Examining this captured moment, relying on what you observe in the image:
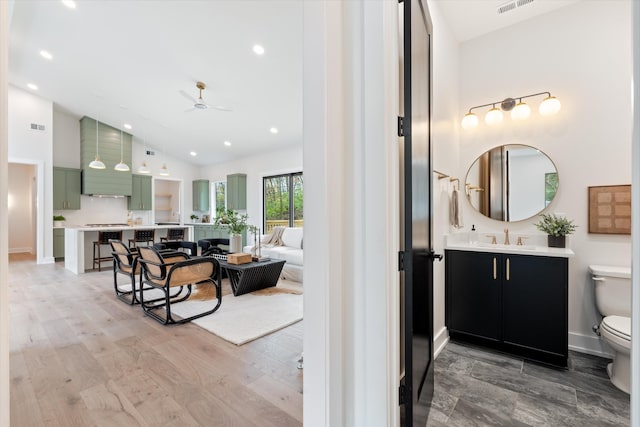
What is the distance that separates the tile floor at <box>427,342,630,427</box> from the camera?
5.36 feet

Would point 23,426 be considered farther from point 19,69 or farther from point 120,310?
point 19,69

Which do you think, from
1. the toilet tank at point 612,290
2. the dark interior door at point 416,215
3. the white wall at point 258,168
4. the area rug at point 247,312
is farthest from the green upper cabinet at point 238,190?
the toilet tank at point 612,290

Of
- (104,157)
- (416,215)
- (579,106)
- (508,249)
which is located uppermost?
(104,157)

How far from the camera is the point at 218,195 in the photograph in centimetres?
961

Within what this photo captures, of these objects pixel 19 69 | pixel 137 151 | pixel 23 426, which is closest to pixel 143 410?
pixel 23 426

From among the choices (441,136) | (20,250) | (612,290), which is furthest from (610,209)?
(20,250)

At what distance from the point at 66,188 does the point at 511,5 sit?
9578 mm

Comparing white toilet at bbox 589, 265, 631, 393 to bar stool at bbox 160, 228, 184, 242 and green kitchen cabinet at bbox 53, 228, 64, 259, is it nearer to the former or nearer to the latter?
bar stool at bbox 160, 228, 184, 242

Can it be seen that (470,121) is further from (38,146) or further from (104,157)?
(38,146)

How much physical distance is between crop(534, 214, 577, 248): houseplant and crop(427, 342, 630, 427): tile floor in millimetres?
955

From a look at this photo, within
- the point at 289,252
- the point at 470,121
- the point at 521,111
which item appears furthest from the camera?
the point at 289,252

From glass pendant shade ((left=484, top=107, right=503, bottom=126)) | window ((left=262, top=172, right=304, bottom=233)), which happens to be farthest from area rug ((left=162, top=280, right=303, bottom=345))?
window ((left=262, top=172, right=304, bottom=233))

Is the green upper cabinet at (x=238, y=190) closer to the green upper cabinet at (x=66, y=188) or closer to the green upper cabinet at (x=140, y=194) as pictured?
the green upper cabinet at (x=140, y=194)

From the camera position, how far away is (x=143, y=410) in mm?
1693
